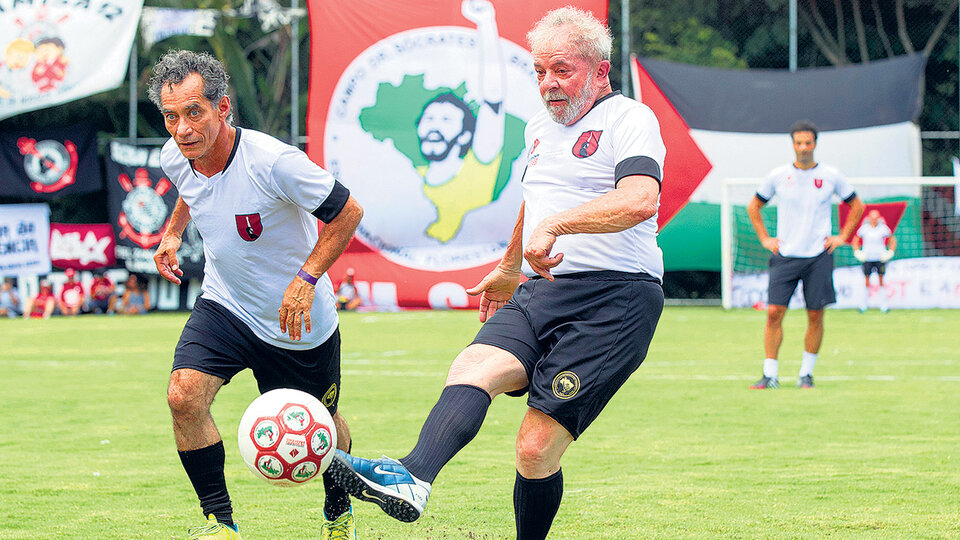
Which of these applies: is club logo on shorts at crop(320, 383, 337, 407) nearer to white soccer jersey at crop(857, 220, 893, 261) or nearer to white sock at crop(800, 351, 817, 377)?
white sock at crop(800, 351, 817, 377)

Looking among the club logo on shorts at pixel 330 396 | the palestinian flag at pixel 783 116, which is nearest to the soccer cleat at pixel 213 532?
the club logo on shorts at pixel 330 396

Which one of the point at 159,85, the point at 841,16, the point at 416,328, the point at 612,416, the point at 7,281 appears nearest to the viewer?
the point at 159,85

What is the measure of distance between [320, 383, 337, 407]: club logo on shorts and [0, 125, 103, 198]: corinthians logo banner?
22034 millimetres

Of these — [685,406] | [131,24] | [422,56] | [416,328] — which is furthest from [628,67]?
[685,406]

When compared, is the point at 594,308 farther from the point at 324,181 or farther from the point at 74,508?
the point at 74,508

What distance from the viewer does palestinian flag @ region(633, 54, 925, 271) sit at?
24.0 m

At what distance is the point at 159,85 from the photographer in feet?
16.2

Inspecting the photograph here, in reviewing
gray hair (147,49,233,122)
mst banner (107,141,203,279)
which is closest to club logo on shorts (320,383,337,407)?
gray hair (147,49,233,122)

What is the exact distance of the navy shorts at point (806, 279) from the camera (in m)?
10.8

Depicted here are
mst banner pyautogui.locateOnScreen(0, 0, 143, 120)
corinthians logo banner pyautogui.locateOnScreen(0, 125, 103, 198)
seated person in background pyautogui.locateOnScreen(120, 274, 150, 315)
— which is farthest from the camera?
corinthians logo banner pyautogui.locateOnScreen(0, 125, 103, 198)

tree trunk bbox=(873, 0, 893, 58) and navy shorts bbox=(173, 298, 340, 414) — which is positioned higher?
tree trunk bbox=(873, 0, 893, 58)

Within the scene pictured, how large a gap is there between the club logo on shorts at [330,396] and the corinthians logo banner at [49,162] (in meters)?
22.0

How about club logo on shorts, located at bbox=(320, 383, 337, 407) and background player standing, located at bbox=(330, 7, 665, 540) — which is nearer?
background player standing, located at bbox=(330, 7, 665, 540)

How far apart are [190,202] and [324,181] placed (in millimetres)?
625
